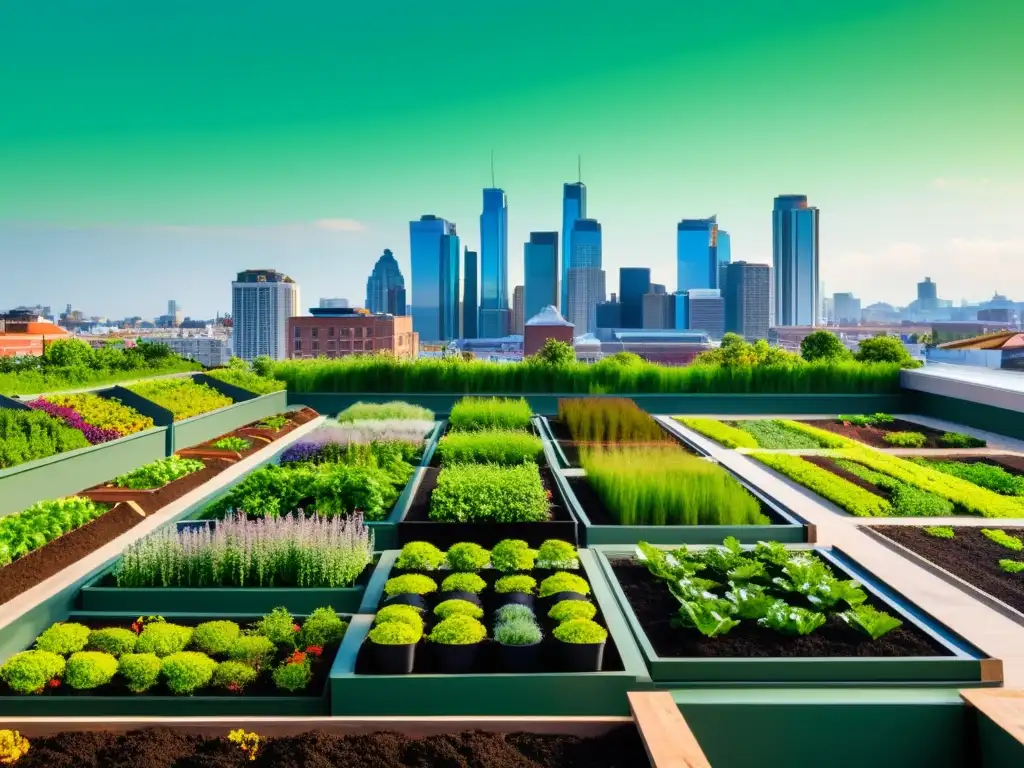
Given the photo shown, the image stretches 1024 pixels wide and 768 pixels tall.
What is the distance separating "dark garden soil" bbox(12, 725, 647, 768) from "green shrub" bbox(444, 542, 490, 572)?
1823mm

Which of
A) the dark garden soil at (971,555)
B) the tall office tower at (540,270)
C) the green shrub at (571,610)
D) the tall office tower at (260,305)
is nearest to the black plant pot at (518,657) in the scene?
the green shrub at (571,610)

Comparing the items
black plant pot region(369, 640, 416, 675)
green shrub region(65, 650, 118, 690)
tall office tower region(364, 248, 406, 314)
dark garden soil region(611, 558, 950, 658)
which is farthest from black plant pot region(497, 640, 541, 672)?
tall office tower region(364, 248, 406, 314)

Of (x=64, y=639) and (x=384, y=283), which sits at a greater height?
(x=384, y=283)

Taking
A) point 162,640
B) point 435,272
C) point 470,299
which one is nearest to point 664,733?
point 162,640

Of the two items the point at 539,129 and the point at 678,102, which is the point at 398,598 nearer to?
the point at 678,102

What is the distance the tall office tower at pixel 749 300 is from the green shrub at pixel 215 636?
119m

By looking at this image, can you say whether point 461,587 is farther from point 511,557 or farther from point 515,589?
point 511,557

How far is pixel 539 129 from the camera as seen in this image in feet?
88.8

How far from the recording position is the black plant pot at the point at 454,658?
3.35m

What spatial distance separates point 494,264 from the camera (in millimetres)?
151250

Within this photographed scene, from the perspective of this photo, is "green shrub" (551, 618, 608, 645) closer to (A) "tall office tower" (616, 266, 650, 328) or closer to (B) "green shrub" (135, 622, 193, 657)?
(B) "green shrub" (135, 622, 193, 657)

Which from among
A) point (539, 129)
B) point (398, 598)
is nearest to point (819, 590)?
point (398, 598)

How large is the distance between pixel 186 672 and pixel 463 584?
152 cm

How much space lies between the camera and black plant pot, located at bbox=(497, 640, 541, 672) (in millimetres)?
3375
